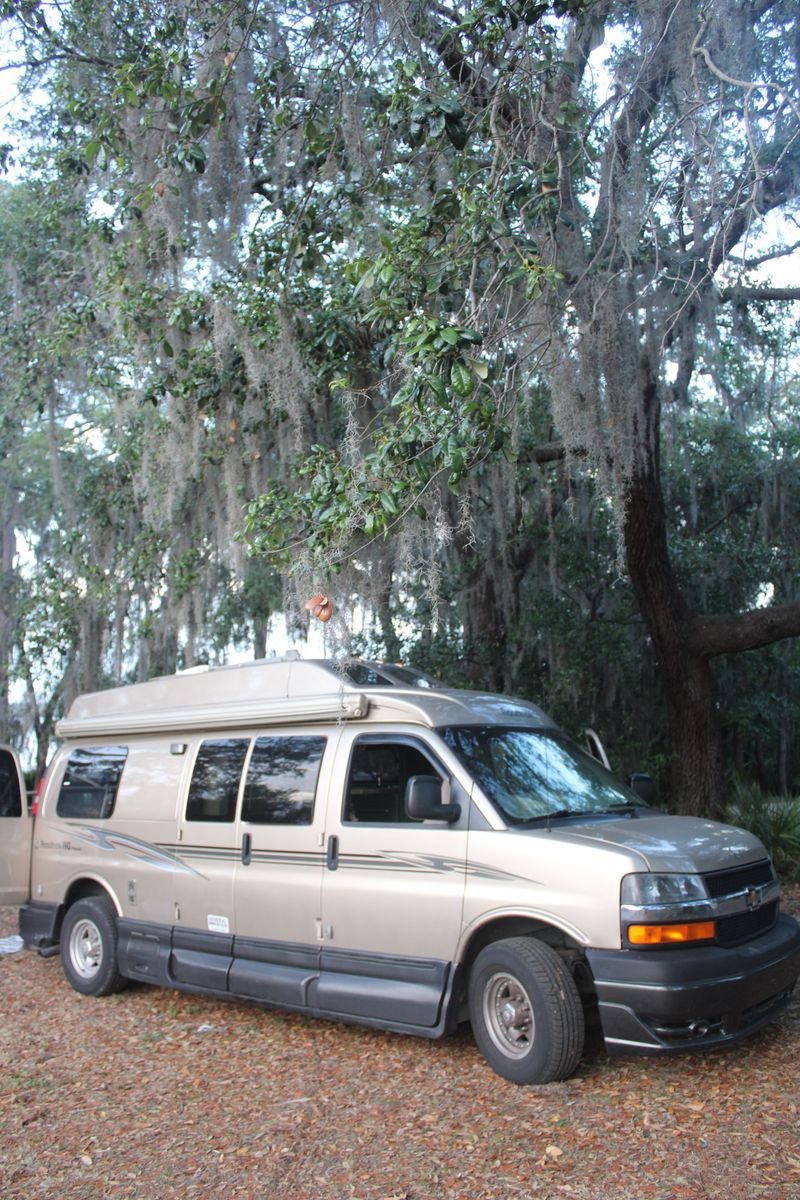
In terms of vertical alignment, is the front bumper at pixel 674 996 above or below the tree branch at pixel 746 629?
below

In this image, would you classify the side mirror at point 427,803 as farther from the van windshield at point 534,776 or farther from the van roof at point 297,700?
the van roof at point 297,700

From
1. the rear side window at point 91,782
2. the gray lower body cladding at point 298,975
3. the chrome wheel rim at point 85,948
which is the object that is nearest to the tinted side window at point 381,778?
the gray lower body cladding at point 298,975

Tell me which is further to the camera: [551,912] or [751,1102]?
[551,912]

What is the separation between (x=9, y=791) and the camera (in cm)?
838

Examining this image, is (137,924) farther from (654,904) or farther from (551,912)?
(654,904)

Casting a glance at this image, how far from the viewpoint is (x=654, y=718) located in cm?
1605

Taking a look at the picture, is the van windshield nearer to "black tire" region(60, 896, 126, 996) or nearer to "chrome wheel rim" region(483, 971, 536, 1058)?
"chrome wheel rim" region(483, 971, 536, 1058)

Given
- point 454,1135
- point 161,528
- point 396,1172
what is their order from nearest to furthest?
point 396,1172 < point 454,1135 < point 161,528

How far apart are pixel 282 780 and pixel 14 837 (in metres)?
3.07

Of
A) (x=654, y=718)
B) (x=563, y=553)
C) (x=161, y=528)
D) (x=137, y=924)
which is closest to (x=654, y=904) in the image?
(x=137, y=924)

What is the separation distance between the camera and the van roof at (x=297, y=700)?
598 centimetres

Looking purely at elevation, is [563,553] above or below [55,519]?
below

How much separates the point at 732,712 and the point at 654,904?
39.9ft

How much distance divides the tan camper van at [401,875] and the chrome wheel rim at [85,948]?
0.02 m
